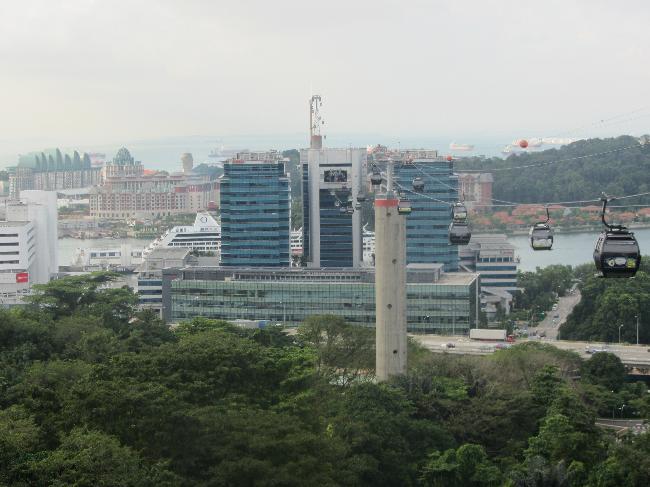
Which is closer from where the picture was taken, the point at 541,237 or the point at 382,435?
the point at 541,237

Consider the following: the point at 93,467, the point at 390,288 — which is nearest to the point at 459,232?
the point at 390,288

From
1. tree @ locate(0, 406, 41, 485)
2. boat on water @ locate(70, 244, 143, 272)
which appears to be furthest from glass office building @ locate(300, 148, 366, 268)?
tree @ locate(0, 406, 41, 485)

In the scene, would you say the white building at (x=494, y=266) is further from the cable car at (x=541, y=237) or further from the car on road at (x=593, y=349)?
the cable car at (x=541, y=237)

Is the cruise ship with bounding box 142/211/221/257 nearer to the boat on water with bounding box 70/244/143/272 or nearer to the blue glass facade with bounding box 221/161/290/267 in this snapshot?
the boat on water with bounding box 70/244/143/272

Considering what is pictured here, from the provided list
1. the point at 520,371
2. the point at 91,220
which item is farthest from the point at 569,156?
the point at 520,371

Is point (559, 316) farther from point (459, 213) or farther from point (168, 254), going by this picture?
point (459, 213)

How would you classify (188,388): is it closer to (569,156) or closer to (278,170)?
(278,170)
